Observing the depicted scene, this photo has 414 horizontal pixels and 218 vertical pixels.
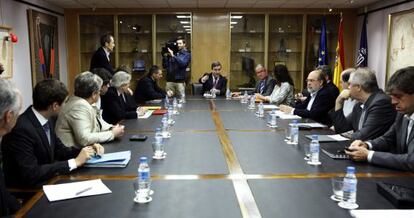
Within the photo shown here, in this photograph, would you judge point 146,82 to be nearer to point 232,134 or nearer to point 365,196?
point 232,134

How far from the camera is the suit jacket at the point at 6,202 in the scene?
1797 millimetres

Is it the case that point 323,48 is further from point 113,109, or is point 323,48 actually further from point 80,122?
point 80,122

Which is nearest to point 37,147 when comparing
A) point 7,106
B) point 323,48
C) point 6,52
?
point 7,106

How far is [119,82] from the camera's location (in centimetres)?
433

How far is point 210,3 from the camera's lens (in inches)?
291

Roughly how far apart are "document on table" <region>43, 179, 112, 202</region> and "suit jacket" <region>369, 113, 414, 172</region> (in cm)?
161

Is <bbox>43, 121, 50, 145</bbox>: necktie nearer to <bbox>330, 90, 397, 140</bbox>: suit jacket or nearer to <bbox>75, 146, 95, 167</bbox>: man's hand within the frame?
<bbox>75, 146, 95, 167</bbox>: man's hand

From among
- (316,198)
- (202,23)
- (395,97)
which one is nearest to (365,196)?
(316,198)

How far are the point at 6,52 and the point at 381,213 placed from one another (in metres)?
5.34

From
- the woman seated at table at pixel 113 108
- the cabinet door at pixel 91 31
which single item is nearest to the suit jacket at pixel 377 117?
the woman seated at table at pixel 113 108

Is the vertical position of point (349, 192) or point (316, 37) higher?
point (316, 37)

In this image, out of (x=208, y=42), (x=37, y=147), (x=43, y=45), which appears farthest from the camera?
(x=208, y=42)

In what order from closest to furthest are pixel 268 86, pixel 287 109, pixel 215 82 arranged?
pixel 287 109 < pixel 268 86 < pixel 215 82

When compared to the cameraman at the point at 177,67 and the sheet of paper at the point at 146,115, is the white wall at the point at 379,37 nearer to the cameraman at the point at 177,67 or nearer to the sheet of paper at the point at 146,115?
the cameraman at the point at 177,67
